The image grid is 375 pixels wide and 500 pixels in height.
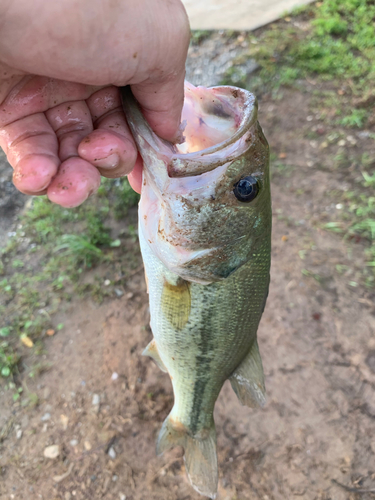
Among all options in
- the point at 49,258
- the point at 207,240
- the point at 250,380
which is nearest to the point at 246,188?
the point at 207,240

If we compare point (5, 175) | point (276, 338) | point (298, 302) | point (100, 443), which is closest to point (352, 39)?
point (298, 302)

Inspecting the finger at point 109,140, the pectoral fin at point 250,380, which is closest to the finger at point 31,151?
the finger at point 109,140

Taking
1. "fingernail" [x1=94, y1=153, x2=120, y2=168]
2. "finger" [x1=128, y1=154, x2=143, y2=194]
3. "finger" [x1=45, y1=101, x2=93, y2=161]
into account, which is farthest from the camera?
"finger" [x1=128, y1=154, x2=143, y2=194]

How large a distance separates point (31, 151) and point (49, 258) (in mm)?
2392

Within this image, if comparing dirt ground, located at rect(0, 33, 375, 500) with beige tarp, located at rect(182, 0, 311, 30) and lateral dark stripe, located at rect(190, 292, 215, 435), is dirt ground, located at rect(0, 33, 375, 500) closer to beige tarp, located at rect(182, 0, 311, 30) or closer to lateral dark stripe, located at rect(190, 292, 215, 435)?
lateral dark stripe, located at rect(190, 292, 215, 435)

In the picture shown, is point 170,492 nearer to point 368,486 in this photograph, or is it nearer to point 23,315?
point 368,486

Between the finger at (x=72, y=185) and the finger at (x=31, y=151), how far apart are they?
3cm

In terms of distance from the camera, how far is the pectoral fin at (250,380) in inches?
71.9

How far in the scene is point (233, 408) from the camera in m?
2.72

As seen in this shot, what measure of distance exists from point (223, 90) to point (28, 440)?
2717 millimetres

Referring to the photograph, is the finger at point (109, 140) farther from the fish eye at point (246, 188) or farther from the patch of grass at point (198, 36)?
the patch of grass at point (198, 36)

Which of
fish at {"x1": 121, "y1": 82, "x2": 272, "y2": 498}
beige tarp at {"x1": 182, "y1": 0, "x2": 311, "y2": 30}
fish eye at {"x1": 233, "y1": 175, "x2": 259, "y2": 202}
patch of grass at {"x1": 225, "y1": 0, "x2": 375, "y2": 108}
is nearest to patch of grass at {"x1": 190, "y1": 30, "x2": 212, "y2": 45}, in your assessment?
beige tarp at {"x1": 182, "y1": 0, "x2": 311, "y2": 30}

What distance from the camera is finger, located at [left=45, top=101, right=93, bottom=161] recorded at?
4.60ft

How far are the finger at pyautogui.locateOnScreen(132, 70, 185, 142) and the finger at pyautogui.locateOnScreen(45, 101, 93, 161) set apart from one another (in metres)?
0.32
